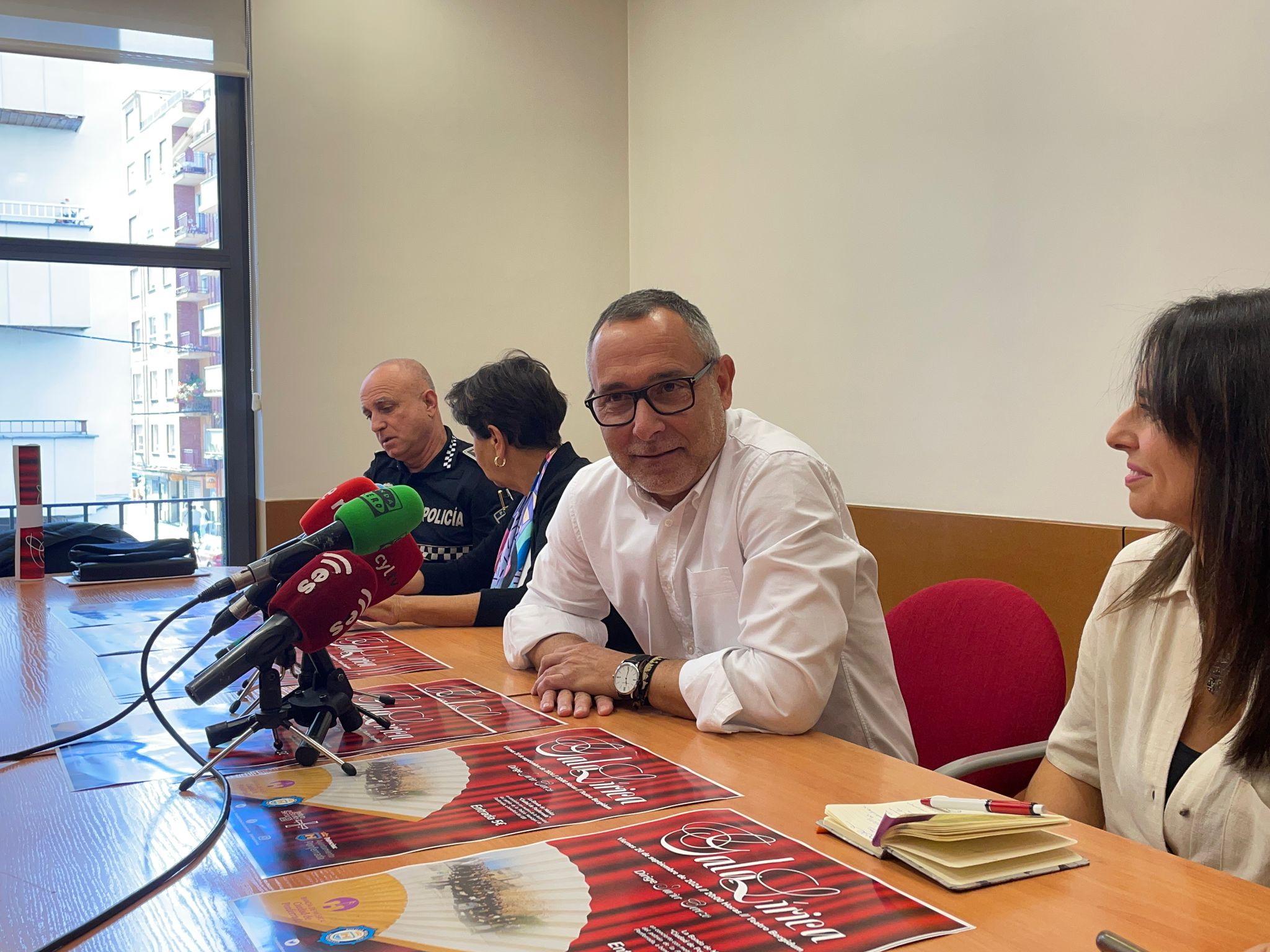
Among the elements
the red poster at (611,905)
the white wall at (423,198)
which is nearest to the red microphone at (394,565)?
the red poster at (611,905)

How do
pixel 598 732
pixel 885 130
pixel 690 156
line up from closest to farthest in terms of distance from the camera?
pixel 598 732, pixel 885 130, pixel 690 156

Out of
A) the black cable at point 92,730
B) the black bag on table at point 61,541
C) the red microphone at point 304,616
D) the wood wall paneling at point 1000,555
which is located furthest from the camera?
the black bag on table at point 61,541

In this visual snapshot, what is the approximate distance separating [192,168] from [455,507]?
6.77 ft

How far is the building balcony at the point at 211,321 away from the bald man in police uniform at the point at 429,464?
1.16 meters

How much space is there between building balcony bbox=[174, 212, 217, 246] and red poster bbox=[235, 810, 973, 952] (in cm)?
385

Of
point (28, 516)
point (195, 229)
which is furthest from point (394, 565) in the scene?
point (195, 229)

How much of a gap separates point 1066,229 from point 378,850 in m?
2.56

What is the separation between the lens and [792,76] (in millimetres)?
3893

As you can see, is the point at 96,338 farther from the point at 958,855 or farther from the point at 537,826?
the point at 958,855

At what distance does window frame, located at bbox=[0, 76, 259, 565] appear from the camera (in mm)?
4254

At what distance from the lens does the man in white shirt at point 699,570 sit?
5.13ft

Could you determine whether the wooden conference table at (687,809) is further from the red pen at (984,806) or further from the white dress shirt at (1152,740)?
the white dress shirt at (1152,740)

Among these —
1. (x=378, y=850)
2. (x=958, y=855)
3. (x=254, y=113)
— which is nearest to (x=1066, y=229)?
(x=958, y=855)

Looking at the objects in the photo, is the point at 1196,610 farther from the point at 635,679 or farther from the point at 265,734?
the point at 265,734
